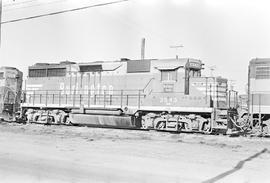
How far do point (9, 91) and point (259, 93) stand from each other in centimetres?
1501

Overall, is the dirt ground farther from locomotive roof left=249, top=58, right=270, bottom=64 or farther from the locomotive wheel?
locomotive roof left=249, top=58, right=270, bottom=64

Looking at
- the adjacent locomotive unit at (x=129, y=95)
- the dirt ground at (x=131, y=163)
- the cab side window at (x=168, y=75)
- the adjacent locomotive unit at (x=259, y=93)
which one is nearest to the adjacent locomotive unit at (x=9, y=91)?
the adjacent locomotive unit at (x=129, y=95)

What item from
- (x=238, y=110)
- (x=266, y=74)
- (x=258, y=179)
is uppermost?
(x=266, y=74)

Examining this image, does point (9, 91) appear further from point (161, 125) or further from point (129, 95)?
point (161, 125)

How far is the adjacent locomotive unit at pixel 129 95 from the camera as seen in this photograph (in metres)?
15.6

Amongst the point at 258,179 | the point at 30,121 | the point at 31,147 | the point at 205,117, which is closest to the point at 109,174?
the point at 258,179

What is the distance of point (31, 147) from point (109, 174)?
174 inches

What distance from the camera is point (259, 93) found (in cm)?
1524

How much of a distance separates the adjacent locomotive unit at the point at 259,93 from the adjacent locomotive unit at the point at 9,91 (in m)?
14.0

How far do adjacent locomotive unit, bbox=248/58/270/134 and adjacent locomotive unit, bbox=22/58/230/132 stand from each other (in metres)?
1.17

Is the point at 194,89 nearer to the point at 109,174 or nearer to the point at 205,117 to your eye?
the point at 205,117

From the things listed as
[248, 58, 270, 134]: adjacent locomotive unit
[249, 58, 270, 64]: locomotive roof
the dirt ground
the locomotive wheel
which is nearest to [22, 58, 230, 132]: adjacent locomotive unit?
the locomotive wheel

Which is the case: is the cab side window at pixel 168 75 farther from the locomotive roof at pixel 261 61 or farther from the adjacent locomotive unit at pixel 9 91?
the adjacent locomotive unit at pixel 9 91

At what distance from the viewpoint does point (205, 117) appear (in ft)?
51.5
